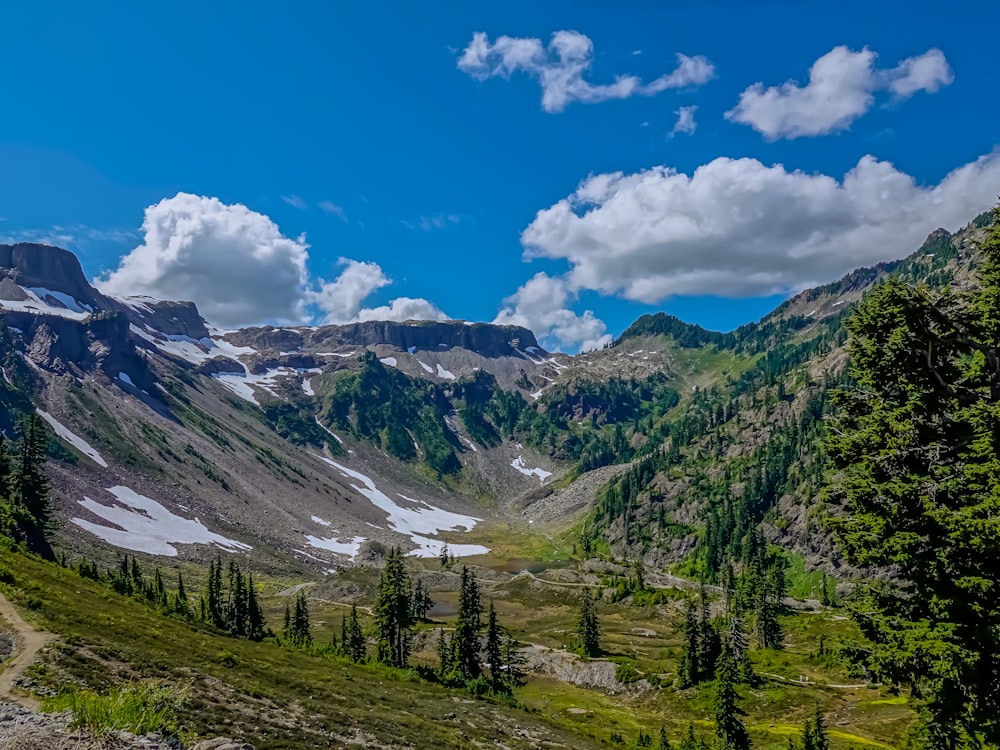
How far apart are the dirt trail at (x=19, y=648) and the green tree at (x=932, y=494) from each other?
2728 centimetres

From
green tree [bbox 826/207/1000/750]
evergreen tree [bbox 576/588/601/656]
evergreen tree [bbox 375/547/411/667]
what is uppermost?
green tree [bbox 826/207/1000/750]

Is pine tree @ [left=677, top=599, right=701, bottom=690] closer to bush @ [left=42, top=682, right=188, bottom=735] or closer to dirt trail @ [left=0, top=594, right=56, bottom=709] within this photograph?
dirt trail @ [left=0, top=594, right=56, bottom=709]

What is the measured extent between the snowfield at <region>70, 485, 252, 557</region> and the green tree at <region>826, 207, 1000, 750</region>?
641 feet

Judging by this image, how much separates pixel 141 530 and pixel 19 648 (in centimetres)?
18425

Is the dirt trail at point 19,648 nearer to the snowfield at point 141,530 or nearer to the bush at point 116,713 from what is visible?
the bush at point 116,713

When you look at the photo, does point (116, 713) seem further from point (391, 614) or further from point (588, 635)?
point (588, 635)

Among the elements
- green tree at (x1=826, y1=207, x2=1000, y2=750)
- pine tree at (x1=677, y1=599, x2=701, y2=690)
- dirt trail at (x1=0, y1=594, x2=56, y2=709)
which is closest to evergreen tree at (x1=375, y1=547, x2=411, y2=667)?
pine tree at (x1=677, y1=599, x2=701, y2=690)

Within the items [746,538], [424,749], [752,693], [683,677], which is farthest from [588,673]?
[746,538]

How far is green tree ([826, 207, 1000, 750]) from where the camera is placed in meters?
15.8

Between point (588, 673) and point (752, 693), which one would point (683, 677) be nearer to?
point (752, 693)

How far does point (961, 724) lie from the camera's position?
54.0ft

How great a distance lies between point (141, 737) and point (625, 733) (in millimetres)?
70809

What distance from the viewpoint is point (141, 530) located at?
18325cm

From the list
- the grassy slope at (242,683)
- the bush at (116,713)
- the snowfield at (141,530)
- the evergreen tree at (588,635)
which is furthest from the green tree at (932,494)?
the snowfield at (141,530)
